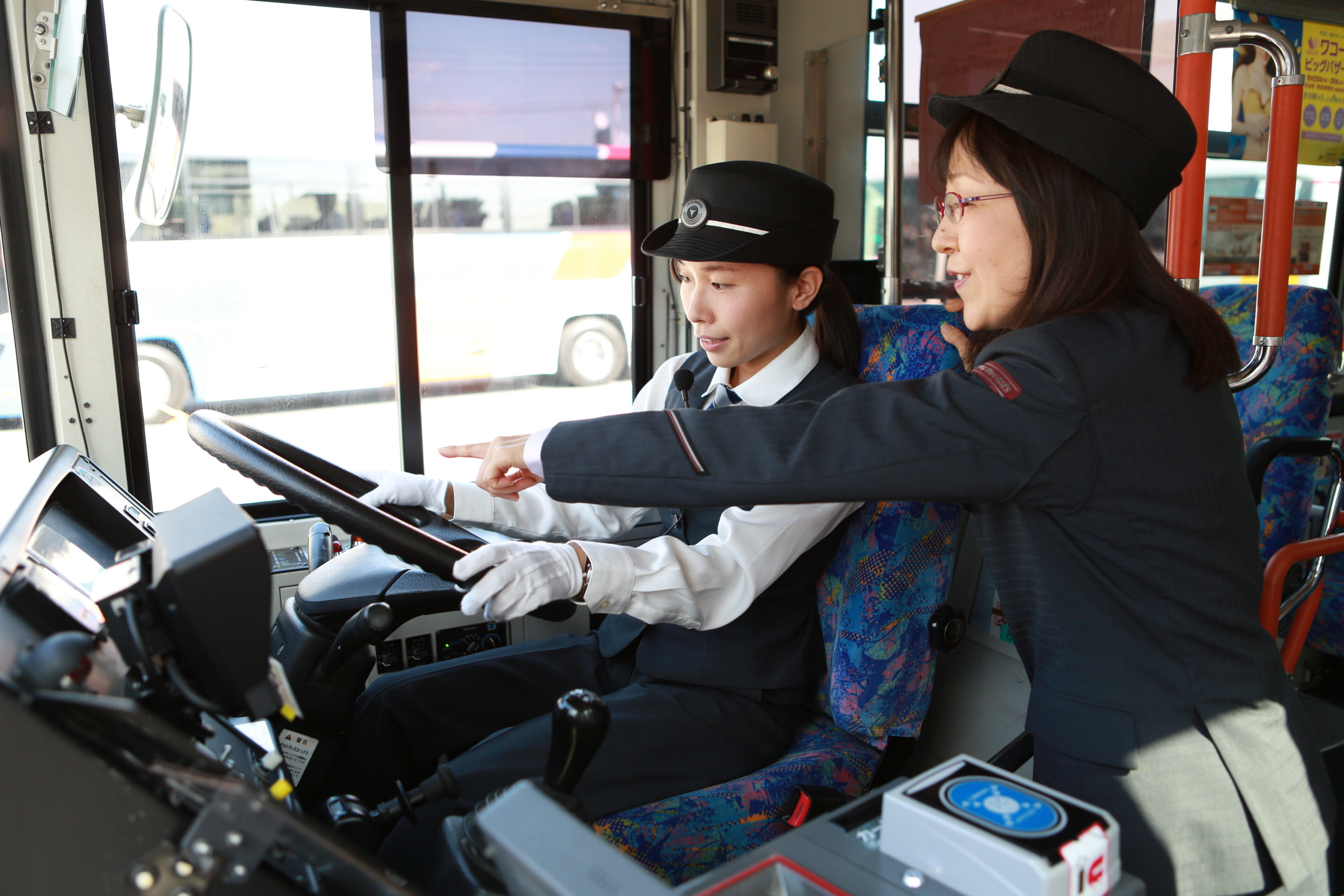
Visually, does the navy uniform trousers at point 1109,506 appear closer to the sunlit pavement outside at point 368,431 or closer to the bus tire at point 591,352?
the sunlit pavement outside at point 368,431

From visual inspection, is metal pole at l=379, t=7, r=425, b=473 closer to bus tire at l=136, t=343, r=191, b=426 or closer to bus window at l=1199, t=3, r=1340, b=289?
bus tire at l=136, t=343, r=191, b=426

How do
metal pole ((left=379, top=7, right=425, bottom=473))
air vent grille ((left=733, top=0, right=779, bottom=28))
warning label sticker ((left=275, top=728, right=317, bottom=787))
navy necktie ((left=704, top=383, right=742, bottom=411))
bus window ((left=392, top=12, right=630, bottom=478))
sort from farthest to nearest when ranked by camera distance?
air vent grille ((left=733, top=0, right=779, bottom=28))
bus window ((left=392, top=12, right=630, bottom=478))
metal pole ((left=379, top=7, right=425, bottom=473))
navy necktie ((left=704, top=383, right=742, bottom=411))
warning label sticker ((left=275, top=728, right=317, bottom=787))

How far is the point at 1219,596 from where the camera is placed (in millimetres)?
960

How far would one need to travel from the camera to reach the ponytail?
1.59 m

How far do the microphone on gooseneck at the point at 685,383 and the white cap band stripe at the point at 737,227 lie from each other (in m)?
0.30

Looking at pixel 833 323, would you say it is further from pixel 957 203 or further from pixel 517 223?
pixel 517 223

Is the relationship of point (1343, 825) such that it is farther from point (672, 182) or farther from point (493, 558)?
point (672, 182)

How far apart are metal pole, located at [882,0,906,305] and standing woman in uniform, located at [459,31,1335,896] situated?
3.52ft

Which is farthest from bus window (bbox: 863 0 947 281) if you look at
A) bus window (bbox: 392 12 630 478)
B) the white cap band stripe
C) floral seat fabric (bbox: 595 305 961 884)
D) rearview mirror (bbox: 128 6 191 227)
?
rearview mirror (bbox: 128 6 191 227)

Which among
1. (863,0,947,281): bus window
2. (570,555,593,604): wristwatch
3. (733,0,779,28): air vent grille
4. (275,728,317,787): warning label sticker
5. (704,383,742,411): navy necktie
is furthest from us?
(863,0,947,281): bus window

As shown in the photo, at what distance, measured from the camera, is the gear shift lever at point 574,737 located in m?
0.84

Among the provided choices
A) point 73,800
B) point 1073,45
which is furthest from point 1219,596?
point 73,800

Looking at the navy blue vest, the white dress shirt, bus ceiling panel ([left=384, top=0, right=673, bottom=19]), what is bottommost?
the navy blue vest

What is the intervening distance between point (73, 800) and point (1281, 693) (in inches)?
43.7
